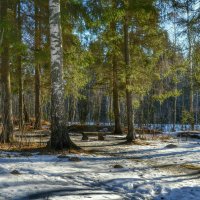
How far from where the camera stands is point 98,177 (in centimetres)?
747

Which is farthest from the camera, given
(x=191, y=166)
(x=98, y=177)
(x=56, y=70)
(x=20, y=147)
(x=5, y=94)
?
(x=5, y=94)

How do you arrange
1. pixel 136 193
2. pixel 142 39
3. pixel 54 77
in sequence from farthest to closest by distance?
pixel 142 39 → pixel 54 77 → pixel 136 193

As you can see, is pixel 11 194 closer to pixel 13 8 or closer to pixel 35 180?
pixel 35 180

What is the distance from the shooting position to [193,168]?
31.0 feet

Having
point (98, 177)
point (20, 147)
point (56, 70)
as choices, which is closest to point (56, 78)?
point (56, 70)

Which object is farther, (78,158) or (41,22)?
(41,22)

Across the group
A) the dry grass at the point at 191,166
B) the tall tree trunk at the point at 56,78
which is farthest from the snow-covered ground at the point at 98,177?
the tall tree trunk at the point at 56,78

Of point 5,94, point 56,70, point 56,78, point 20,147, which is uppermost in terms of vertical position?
point 56,70

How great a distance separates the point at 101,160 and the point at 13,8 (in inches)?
282

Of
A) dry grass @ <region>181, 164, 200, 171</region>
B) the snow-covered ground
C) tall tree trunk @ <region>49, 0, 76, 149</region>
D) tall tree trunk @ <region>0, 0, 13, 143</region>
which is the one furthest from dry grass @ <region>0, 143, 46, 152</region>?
dry grass @ <region>181, 164, 200, 171</region>

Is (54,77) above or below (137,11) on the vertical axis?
below

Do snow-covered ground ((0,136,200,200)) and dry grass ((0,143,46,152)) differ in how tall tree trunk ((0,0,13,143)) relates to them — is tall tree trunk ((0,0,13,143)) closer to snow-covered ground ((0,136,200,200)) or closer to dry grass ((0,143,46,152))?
dry grass ((0,143,46,152))

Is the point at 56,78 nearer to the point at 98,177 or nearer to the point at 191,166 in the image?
the point at 98,177

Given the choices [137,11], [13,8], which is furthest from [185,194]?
[13,8]
